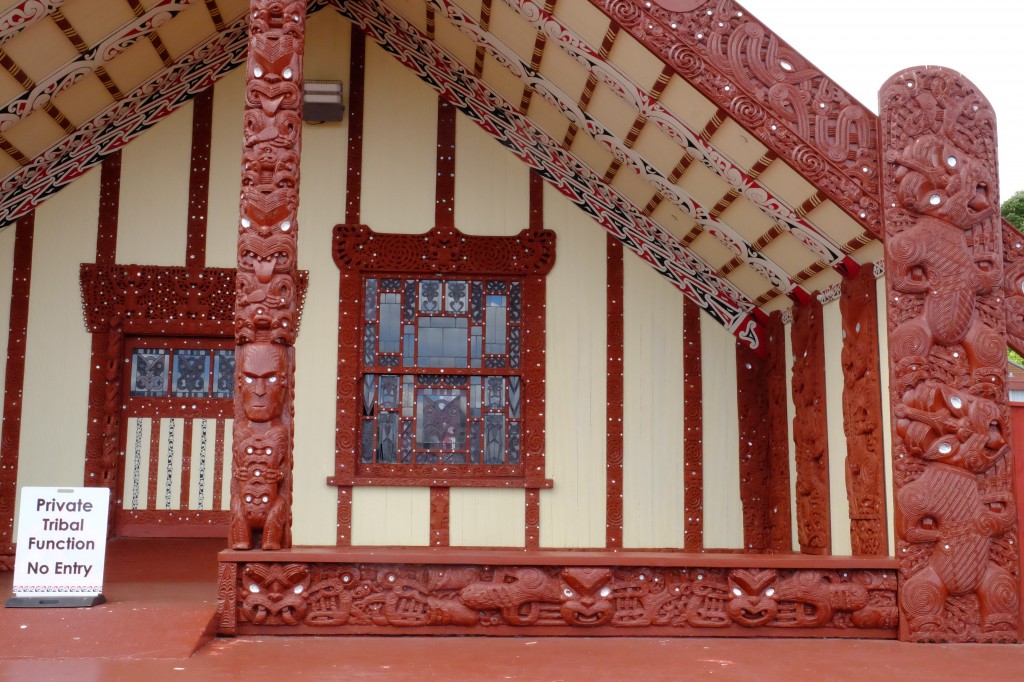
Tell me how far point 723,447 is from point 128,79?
16.6 ft

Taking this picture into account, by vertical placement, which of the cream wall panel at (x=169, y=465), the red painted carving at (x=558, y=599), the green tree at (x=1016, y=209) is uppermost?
the green tree at (x=1016, y=209)

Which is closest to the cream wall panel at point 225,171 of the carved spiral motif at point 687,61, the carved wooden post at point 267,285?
the carved wooden post at point 267,285

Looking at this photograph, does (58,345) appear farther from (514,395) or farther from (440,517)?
(514,395)

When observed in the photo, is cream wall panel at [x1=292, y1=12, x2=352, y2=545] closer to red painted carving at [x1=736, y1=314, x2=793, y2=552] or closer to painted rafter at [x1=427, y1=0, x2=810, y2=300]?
painted rafter at [x1=427, y1=0, x2=810, y2=300]

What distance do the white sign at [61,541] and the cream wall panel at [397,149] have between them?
11.1ft

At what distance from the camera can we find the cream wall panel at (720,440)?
771 centimetres

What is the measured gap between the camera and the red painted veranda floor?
4238 mm

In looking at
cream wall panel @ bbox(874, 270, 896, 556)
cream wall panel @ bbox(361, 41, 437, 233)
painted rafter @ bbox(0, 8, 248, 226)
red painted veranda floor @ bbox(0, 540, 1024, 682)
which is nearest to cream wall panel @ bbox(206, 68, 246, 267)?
painted rafter @ bbox(0, 8, 248, 226)

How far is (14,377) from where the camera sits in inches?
296

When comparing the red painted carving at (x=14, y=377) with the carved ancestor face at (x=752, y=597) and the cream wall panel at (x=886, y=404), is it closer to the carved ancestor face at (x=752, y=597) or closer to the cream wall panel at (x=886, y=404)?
the carved ancestor face at (x=752, y=597)

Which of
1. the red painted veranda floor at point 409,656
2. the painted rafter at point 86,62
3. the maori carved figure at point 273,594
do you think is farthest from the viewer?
the painted rafter at point 86,62

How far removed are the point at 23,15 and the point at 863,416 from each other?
210 inches

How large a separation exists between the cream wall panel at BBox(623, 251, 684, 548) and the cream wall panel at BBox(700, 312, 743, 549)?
194 millimetres

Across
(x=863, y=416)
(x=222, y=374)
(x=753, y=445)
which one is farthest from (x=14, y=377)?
(x=863, y=416)
